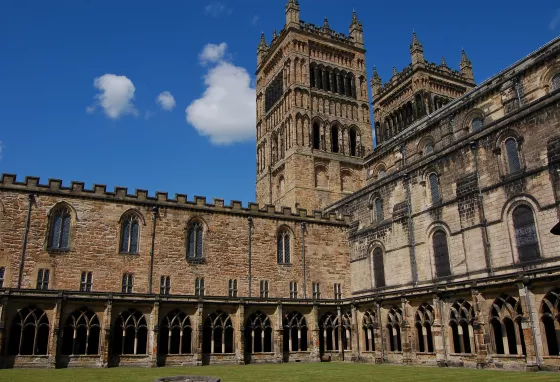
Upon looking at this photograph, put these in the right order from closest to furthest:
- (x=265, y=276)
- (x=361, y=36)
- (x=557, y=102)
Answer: (x=557, y=102) → (x=265, y=276) → (x=361, y=36)

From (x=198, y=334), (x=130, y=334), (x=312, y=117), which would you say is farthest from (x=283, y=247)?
(x=312, y=117)

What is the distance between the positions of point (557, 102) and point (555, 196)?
4.98 metres

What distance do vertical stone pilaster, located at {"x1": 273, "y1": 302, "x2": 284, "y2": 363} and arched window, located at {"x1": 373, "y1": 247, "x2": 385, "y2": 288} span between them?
8.16 metres

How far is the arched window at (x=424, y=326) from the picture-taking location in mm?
27875

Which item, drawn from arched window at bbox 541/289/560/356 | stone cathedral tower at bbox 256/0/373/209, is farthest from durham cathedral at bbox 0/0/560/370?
stone cathedral tower at bbox 256/0/373/209

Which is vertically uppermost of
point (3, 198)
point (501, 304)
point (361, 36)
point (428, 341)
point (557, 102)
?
point (361, 36)

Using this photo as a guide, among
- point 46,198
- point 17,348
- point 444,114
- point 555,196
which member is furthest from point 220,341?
point 444,114

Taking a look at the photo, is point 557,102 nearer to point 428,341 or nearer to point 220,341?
point 428,341

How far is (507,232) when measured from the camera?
89.4ft

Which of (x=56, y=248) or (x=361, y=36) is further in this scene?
(x=361, y=36)

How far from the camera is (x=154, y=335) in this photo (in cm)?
2895

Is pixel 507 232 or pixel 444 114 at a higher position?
pixel 444 114

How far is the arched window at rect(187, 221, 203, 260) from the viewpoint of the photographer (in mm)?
35750

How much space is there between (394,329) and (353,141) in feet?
107
